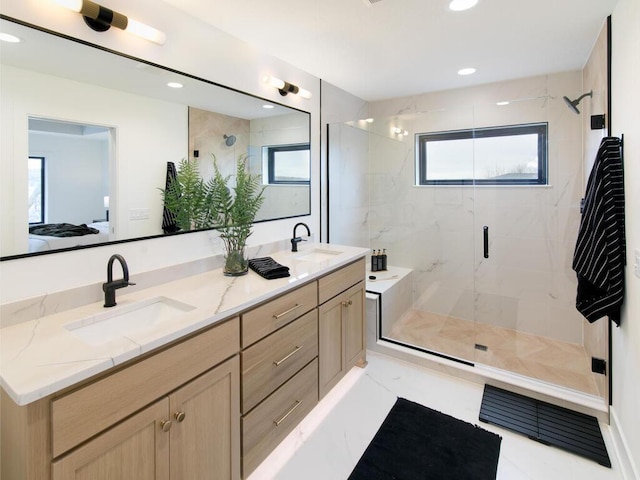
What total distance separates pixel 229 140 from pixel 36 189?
1102mm

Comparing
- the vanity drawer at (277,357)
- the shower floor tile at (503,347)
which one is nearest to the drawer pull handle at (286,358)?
the vanity drawer at (277,357)

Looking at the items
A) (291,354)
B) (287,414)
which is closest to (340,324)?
(291,354)

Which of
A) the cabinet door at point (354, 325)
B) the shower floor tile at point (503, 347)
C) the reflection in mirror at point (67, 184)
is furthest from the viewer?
the shower floor tile at point (503, 347)

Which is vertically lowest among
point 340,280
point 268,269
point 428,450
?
point 428,450

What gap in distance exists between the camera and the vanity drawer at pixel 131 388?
979mm

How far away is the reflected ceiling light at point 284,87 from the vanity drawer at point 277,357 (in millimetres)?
1630

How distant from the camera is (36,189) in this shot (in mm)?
1387

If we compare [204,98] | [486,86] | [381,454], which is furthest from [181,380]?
[486,86]

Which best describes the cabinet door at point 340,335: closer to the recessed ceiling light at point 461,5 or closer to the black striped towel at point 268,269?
the black striped towel at point 268,269

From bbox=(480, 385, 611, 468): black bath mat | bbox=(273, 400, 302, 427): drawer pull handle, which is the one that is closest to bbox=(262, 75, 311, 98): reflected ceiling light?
bbox=(273, 400, 302, 427): drawer pull handle

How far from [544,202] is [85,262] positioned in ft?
11.2

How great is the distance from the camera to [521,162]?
3.17m

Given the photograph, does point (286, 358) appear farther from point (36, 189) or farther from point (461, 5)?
point (461, 5)

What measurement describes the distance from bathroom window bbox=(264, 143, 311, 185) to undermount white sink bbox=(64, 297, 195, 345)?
1.31 m
